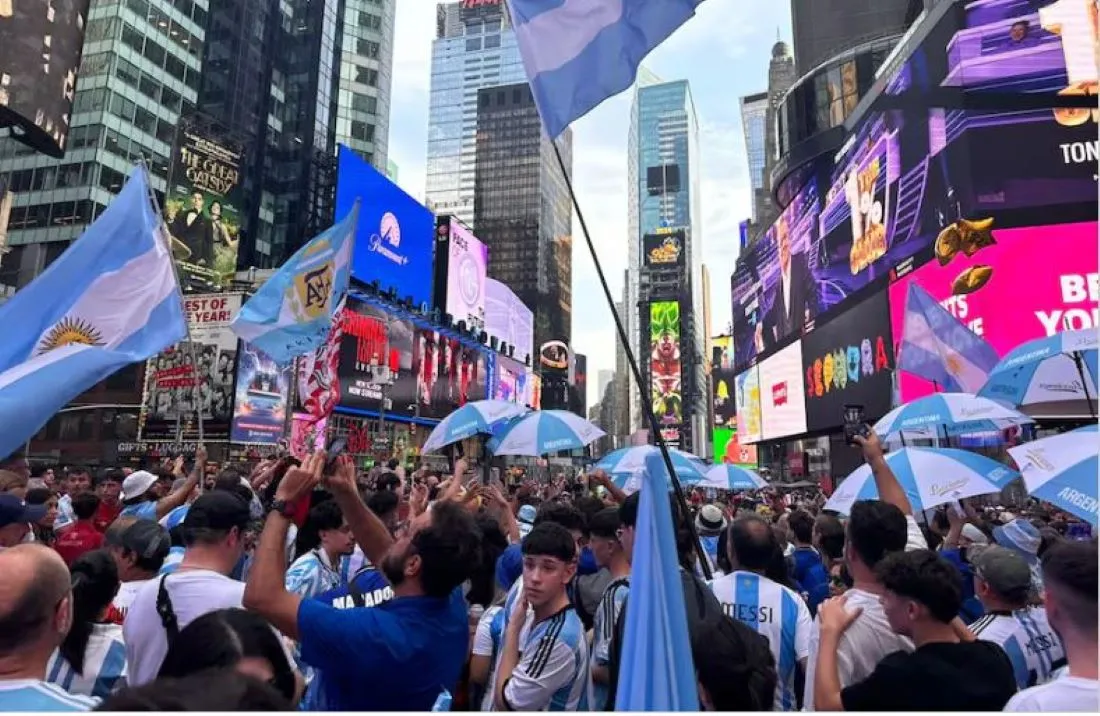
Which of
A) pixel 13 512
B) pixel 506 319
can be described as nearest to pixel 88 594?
pixel 13 512

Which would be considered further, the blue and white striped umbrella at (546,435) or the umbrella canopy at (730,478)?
the umbrella canopy at (730,478)

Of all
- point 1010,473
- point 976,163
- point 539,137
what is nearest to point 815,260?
point 976,163

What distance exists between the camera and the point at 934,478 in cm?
578

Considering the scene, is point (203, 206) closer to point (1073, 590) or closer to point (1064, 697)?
point (1073, 590)

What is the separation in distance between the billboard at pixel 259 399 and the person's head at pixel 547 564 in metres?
32.7

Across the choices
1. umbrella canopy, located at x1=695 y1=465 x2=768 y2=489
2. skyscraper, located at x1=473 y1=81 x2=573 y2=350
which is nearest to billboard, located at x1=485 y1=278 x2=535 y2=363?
skyscraper, located at x1=473 y1=81 x2=573 y2=350

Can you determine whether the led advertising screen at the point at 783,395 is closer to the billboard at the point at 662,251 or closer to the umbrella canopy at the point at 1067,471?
the umbrella canopy at the point at 1067,471

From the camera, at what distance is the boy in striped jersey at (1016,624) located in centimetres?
351

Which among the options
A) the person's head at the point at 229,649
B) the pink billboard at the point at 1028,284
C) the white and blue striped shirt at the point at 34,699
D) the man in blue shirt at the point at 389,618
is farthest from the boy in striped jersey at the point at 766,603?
the pink billboard at the point at 1028,284

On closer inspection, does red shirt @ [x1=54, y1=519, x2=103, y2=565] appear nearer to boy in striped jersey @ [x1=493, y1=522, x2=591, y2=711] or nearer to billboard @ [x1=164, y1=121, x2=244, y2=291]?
boy in striped jersey @ [x1=493, y1=522, x2=591, y2=711]

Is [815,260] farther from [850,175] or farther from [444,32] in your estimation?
[444,32]

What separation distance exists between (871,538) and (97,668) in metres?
3.54

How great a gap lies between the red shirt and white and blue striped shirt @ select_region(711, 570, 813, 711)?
5.17 m

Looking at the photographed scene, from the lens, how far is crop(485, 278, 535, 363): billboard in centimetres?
6962
